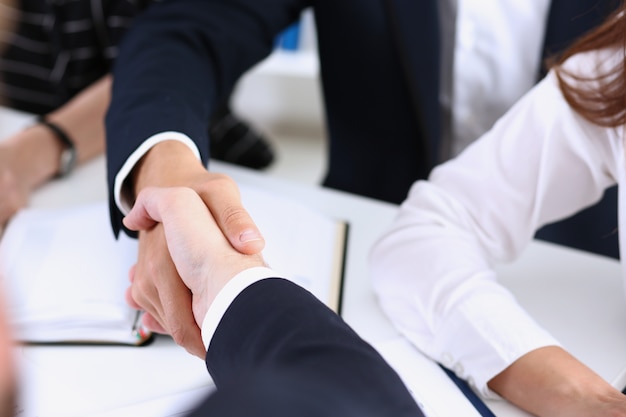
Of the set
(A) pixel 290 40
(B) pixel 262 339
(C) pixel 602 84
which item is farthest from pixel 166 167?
(A) pixel 290 40

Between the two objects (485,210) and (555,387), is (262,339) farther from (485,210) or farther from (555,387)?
(485,210)

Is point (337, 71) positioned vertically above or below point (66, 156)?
above

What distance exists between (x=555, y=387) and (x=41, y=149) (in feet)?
2.46

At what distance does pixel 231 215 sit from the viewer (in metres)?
0.60

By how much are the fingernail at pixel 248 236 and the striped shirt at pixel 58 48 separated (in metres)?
0.83

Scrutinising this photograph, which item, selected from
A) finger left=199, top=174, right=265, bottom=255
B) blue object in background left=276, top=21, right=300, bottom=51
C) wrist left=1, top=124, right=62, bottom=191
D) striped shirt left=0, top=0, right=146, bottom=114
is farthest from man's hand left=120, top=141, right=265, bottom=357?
blue object in background left=276, top=21, right=300, bottom=51

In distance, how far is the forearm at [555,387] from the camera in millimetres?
573

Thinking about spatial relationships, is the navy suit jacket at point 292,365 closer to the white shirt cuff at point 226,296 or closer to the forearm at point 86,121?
the white shirt cuff at point 226,296

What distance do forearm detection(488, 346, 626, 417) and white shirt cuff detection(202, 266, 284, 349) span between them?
240 millimetres

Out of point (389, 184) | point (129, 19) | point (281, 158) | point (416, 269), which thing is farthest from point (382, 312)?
point (281, 158)

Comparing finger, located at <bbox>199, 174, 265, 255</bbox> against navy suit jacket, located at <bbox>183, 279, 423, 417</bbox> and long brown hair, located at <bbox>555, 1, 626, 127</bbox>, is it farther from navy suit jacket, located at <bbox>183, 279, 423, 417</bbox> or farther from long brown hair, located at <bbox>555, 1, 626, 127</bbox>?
long brown hair, located at <bbox>555, 1, 626, 127</bbox>

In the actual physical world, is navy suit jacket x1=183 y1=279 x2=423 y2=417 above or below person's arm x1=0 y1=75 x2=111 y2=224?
above

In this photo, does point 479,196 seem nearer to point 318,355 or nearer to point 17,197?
point 318,355

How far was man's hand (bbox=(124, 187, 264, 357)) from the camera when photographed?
0.56m
